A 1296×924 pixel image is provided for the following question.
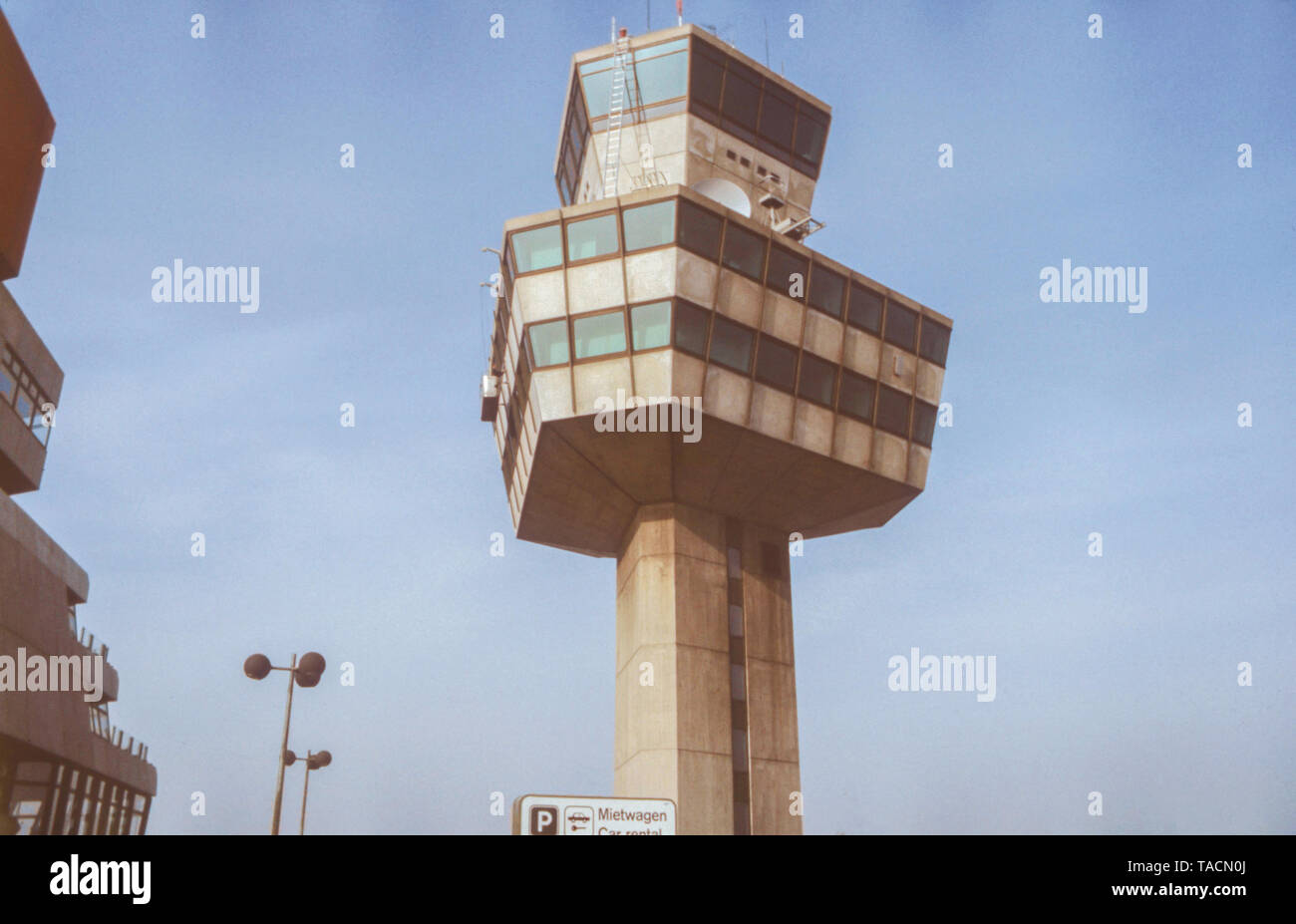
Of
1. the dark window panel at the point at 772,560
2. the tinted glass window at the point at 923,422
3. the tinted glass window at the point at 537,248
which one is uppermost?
the tinted glass window at the point at 537,248

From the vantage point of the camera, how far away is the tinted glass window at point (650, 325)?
1448 inches

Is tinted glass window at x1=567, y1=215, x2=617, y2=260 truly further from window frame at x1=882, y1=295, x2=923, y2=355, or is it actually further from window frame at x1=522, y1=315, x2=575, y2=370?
window frame at x1=882, y1=295, x2=923, y2=355

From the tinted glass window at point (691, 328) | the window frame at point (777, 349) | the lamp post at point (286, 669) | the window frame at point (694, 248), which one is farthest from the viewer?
the window frame at point (777, 349)

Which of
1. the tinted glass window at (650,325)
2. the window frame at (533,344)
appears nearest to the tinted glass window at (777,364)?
the tinted glass window at (650,325)

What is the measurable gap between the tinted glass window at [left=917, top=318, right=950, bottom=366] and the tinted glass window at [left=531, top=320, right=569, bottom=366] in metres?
14.9

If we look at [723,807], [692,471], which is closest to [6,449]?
[692,471]

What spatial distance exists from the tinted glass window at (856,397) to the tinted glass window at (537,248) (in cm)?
1175

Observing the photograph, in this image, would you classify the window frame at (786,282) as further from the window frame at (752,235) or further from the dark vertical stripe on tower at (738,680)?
the dark vertical stripe on tower at (738,680)

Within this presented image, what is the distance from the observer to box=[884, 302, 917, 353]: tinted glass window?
139ft
